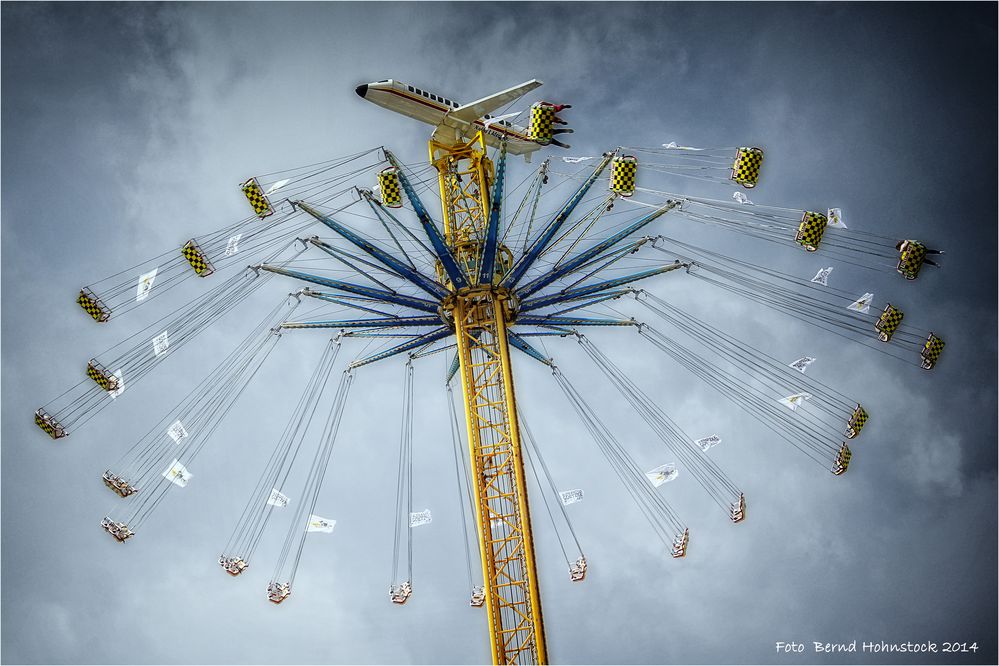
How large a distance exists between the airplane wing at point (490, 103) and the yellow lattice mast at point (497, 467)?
1.20 m

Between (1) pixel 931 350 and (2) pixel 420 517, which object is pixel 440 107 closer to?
(2) pixel 420 517

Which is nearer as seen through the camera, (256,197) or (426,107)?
(256,197)

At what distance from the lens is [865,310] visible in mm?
30047

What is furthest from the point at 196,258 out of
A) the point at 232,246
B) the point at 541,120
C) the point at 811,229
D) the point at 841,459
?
the point at 841,459

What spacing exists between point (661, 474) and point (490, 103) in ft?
50.2

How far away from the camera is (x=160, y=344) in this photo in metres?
29.0

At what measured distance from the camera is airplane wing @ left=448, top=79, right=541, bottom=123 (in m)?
28.7

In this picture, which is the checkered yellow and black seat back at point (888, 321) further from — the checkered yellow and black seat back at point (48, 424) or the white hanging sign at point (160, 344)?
the checkered yellow and black seat back at point (48, 424)

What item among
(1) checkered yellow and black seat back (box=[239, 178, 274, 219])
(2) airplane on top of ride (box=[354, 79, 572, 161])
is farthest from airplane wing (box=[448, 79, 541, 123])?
(1) checkered yellow and black seat back (box=[239, 178, 274, 219])

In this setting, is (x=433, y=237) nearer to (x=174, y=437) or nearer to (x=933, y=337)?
(x=174, y=437)

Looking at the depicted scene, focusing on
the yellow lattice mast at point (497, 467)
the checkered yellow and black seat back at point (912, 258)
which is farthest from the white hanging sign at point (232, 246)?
the checkered yellow and black seat back at point (912, 258)

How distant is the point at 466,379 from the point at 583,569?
8560 mm

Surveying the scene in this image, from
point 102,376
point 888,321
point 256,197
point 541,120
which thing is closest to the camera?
point 541,120

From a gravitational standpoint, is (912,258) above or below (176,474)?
above
